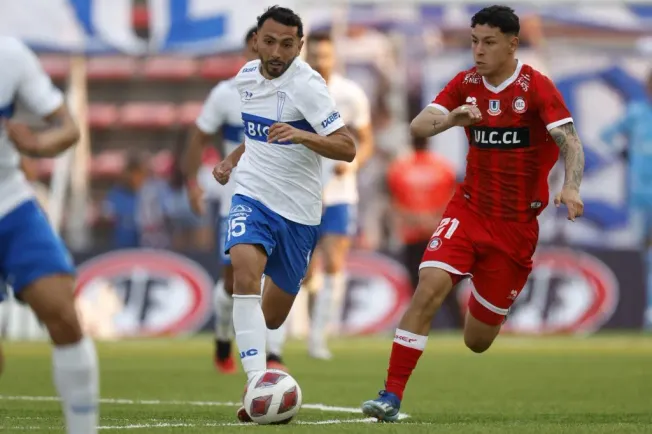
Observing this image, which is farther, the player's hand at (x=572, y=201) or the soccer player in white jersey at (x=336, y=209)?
the soccer player in white jersey at (x=336, y=209)

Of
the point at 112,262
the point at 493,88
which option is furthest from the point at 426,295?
the point at 112,262

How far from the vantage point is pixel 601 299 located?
1877 cm

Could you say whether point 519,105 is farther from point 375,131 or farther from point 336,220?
point 375,131

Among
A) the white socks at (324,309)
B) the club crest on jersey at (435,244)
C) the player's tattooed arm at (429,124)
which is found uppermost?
the player's tattooed arm at (429,124)

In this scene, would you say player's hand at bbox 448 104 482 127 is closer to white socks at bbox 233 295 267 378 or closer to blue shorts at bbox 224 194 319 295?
blue shorts at bbox 224 194 319 295

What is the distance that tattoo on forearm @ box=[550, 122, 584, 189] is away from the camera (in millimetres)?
7934

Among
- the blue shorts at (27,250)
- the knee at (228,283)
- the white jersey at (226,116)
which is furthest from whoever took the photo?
the white jersey at (226,116)

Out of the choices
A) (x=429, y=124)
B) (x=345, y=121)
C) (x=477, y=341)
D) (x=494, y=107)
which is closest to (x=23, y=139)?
(x=429, y=124)

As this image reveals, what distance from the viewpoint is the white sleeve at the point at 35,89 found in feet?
19.2

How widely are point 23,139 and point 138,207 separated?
52.8 feet

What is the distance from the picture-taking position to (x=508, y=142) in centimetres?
844

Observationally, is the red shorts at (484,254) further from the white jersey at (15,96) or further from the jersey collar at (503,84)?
the white jersey at (15,96)

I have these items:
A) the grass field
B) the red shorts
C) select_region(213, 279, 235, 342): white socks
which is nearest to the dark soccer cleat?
the grass field

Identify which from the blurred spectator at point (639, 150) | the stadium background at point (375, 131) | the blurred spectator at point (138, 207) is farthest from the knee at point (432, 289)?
the blurred spectator at point (138, 207)
